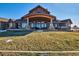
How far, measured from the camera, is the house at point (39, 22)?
10.5ft

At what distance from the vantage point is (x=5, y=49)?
3166mm

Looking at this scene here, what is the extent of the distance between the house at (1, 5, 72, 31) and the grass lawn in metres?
0.11

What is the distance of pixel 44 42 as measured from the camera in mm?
3182

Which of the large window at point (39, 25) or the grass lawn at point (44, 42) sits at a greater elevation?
the large window at point (39, 25)

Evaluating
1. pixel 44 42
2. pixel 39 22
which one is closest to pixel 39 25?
pixel 39 22

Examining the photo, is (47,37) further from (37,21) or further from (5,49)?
(5,49)

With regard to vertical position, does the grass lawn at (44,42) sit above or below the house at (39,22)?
below

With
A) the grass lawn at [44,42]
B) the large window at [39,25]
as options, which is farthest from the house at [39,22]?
the grass lawn at [44,42]

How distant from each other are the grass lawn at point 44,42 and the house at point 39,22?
11 cm

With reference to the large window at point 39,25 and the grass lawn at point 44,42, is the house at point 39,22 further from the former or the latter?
the grass lawn at point 44,42

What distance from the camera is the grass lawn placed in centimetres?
316

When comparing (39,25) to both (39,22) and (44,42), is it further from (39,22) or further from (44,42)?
(44,42)

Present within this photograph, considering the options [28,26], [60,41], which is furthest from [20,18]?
[60,41]

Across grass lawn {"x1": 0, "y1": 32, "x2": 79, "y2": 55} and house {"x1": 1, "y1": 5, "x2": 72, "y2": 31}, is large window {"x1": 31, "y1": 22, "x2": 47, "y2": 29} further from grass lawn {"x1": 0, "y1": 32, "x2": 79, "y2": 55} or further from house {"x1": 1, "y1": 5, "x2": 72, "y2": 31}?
grass lawn {"x1": 0, "y1": 32, "x2": 79, "y2": 55}
